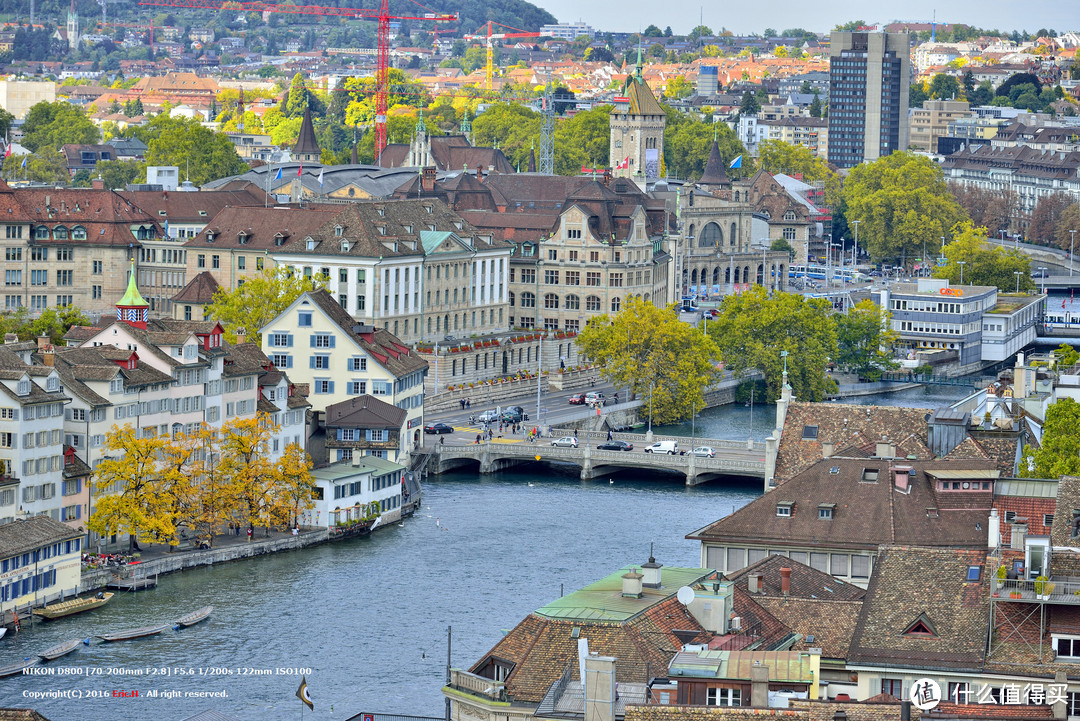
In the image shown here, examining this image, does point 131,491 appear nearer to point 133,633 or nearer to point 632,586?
point 133,633

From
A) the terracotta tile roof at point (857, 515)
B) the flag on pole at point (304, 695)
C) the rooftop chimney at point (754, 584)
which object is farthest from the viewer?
the flag on pole at point (304, 695)

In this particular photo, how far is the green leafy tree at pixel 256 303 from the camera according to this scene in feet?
429

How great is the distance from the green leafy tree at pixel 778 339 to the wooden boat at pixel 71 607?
67.8m

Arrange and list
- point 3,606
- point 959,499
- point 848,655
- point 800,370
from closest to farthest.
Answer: point 848,655 < point 959,499 < point 3,606 < point 800,370

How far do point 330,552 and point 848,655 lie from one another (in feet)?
149

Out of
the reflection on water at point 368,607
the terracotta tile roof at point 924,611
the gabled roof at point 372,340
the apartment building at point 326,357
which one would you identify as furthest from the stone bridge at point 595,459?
the terracotta tile roof at point 924,611

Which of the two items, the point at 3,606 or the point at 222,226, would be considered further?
the point at 222,226

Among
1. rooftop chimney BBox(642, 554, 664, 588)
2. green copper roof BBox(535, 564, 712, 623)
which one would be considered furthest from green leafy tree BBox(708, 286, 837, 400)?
rooftop chimney BBox(642, 554, 664, 588)

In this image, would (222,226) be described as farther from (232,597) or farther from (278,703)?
(278,703)

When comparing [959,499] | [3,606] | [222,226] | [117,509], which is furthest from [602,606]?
[222,226]

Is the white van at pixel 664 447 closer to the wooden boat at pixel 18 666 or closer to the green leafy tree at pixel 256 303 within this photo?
the green leafy tree at pixel 256 303

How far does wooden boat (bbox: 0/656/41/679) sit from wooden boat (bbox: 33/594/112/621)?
18.5ft

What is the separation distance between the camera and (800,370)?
5920 inches

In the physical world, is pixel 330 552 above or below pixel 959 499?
below
